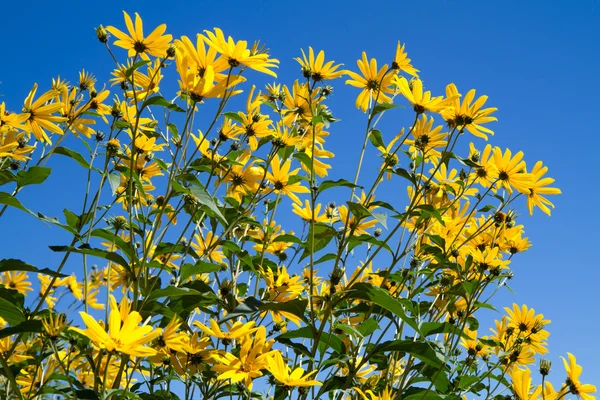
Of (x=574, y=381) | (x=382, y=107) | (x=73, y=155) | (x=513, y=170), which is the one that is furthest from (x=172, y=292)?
(x=574, y=381)

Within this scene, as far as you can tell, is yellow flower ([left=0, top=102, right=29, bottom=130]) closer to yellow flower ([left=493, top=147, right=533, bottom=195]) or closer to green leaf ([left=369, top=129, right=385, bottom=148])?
green leaf ([left=369, top=129, right=385, bottom=148])

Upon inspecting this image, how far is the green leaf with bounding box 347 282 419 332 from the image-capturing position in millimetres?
2141

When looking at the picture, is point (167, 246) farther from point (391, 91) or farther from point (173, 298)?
point (391, 91)

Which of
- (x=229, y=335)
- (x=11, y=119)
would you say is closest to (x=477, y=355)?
(x=229, y=335)

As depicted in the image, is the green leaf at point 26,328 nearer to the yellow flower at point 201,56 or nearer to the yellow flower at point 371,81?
the yellow flower at point 201,56

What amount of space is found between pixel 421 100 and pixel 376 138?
0.27 meters

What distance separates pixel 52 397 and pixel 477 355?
271cm

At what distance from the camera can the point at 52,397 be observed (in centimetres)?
322

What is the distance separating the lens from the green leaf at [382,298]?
2.14 m

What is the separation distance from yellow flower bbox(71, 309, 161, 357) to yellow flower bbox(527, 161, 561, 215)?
219 cm

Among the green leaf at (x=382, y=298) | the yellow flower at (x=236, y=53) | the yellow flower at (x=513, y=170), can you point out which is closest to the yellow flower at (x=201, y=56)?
the yellow flower at (x=236, y=53)

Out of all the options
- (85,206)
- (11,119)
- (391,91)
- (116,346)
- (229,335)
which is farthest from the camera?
(391,91)

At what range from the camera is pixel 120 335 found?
168 cm

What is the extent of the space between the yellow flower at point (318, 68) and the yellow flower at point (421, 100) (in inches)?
14.5
